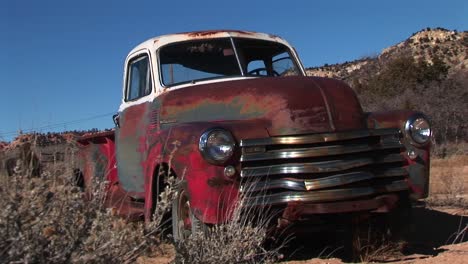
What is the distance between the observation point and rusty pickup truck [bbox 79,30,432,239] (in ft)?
14.8

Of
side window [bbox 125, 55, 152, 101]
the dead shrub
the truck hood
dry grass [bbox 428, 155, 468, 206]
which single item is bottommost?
dry grass [bbox 428, 155, 468, 206]

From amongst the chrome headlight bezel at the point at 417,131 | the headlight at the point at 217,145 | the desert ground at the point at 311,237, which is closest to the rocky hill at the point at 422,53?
the desert ground at the point at 311,237

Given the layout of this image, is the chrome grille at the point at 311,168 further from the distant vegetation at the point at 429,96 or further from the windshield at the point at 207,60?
the distant vegetation at the point at 429,96

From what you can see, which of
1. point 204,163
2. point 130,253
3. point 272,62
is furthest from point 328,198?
point 272,62

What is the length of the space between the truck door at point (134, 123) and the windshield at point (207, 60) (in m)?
0.25

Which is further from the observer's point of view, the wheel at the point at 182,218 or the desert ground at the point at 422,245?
the desert ground at the point at 422,245

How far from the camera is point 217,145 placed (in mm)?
4520

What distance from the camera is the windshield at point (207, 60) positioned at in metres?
6.25

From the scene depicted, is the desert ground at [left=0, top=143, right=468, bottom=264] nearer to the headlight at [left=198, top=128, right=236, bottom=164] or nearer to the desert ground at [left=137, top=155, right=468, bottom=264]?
A: the desert ground at [left=137, top=155, right=468, bottom=264]

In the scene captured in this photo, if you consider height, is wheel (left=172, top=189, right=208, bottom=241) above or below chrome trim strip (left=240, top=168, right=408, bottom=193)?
below

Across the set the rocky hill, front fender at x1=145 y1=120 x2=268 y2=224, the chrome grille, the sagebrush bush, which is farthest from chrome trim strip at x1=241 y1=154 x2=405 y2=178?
the rocky hill

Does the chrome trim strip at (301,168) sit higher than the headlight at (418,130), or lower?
lower

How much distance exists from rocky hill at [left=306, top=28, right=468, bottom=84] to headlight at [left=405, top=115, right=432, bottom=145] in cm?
3782

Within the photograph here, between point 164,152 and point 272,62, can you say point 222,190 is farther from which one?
point 272,62
